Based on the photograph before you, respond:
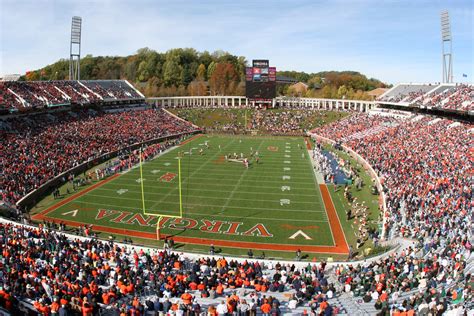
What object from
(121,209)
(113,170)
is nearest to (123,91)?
(113,170)

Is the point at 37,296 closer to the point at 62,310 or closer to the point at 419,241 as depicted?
the point at 62,310

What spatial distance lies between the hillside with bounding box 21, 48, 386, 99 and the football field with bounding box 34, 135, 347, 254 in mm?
58094

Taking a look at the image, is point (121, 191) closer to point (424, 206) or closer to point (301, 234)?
point (301, 234)

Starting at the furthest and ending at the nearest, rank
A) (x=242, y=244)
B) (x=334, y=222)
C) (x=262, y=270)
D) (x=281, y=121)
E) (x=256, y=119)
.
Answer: (x=256, y=119) → (x=281, y=121) → (x=334, y=222) → (x=242, y=244) → (x=262, y=270)

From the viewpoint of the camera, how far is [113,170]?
3450 centimetres

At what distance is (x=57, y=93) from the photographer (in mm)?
50062

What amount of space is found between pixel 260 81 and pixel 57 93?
3184cm

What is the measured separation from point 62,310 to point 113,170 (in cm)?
2531

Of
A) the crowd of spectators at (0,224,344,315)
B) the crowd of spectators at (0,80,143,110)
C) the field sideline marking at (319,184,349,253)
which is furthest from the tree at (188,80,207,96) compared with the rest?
the crowd of spectators at (0,224,344,315)

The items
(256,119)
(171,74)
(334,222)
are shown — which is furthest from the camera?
(171,74)

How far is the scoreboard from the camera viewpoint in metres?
65.6

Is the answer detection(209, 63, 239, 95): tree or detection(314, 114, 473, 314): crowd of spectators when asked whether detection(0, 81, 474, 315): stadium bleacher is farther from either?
detection(209, 63, 239, 95): tree

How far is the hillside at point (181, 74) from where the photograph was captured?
95125 millimetres

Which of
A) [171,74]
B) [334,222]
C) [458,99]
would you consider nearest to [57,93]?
[334,222]
